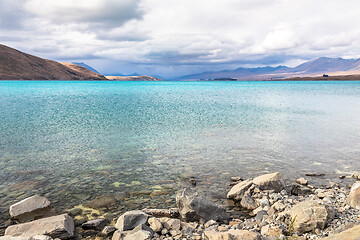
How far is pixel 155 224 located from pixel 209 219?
7.61 ft

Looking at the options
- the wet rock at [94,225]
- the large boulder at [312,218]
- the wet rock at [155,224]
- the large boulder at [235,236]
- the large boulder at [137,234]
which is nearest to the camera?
the large boulder at [235,236]

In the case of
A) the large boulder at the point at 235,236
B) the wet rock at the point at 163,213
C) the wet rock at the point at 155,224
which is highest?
the large boulder at the point at 235,236

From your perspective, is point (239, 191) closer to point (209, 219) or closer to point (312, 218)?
point (209, 219)

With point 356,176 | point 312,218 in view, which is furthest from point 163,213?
point 356,176

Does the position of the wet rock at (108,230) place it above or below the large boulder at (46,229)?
below

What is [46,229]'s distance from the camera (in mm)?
9086

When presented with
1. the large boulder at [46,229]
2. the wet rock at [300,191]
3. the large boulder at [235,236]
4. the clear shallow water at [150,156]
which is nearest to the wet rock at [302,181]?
the wet rock at [300,191]

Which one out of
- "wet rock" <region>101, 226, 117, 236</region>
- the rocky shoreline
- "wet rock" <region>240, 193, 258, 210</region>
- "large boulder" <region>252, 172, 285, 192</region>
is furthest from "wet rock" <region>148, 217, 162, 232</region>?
"large boulder" <region>252, 172, 285, 192</region>

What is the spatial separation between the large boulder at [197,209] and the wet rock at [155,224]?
1.29 metres

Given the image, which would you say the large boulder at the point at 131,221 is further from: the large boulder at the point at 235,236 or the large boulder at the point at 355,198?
the large boulder at the point at 355,198

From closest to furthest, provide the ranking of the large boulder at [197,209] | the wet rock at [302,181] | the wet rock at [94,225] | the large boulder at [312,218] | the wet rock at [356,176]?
the large boulder at [312,218] → the wet rock at [94,225] → the large boulder at [197,209] → the wet rock at [302,181] → the wet rock at [356,176]

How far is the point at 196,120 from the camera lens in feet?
124

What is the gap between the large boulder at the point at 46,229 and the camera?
29.6 ft

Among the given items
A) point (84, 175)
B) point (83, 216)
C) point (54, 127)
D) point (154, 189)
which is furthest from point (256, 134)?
point (54, 127)
